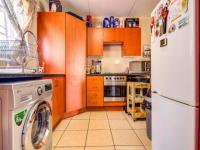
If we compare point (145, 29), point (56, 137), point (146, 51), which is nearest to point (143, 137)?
point (56, 137)

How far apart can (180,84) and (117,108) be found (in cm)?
315

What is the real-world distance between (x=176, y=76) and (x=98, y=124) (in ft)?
7.07

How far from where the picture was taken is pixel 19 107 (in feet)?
3.36

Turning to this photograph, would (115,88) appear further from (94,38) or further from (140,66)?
(94,38)

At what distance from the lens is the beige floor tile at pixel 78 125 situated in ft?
9.28

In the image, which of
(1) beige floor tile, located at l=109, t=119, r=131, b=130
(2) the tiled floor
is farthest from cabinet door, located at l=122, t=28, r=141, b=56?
(1) beige floor tile, located at l=109, t=119, r=131, b=130

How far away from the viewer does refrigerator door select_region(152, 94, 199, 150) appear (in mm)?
959

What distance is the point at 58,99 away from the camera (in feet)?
9.61

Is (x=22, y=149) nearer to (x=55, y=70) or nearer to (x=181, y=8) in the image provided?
(x=181, y=8)

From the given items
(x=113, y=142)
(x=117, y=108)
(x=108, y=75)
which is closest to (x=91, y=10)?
(x=108, y=75)

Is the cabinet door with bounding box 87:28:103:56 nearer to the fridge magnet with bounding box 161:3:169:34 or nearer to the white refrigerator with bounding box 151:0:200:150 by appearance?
the white refrigerator with bounding box 151:0:200:150

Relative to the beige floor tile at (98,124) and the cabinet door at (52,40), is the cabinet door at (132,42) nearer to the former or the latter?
the cabinet door at (52,40)

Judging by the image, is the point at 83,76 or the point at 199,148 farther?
the point at 83,76

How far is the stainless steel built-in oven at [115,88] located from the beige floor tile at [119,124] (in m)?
0.85
